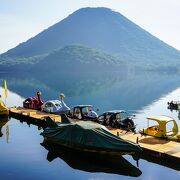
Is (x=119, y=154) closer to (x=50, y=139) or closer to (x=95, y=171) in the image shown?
(x=95, y=171)

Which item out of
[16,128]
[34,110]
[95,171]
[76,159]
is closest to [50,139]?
[76,159]

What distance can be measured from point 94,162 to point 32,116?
823 inches

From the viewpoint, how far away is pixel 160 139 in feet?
109

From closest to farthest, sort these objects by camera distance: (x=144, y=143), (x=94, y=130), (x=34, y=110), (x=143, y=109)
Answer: (x=94, y=130), (x=144, y=143), (x=34, y=110), (x=143, y=109)

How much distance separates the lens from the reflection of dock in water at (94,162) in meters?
27.9

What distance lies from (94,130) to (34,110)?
87.5 feet

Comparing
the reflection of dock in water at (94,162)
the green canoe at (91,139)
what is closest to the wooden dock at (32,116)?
the reflection of dock in water at (94,162)

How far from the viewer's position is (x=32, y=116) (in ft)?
159

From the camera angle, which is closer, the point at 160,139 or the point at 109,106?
the point at 160,139

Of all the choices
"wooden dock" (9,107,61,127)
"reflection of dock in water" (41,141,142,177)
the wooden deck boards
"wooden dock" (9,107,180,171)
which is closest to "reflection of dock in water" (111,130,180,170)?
"wooden dock" (9,107,180,171)

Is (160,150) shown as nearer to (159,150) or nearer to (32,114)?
(159,150)

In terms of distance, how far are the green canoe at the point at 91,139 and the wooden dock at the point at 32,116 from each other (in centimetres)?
1311

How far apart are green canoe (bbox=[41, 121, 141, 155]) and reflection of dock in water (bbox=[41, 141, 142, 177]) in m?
1.09

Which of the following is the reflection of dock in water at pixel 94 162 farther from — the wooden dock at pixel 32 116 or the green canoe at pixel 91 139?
the wooden dock at pixel 32 116
